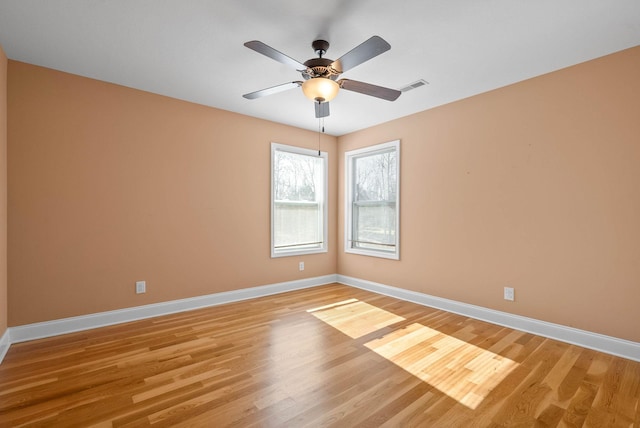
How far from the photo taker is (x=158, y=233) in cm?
354

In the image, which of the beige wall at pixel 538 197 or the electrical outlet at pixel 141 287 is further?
the electrical outlet at pixel 141 287

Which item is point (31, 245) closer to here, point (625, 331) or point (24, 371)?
point (24, 371)

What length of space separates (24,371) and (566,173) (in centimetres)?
479

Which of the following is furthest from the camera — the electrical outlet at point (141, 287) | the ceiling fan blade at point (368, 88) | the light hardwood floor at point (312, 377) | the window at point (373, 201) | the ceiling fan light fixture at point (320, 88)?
the window at point (373, 201)

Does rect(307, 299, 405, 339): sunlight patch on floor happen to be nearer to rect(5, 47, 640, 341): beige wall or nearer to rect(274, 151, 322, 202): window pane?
rect(5, 47, 640, 341): beige wall

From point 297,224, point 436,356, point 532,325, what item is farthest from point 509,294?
point 297,224

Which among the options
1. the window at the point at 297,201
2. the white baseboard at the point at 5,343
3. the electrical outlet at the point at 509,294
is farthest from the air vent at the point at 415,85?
the white baseboard at the point at 5,343

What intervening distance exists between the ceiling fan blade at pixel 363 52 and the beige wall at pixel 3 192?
2.84 metres

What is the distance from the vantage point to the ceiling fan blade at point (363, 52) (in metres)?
1.89

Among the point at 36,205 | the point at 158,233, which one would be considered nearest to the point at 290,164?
the point at 158,233

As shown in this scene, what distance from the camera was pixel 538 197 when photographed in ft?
9.93

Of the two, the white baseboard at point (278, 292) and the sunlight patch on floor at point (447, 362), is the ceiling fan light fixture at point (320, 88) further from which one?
the white baseboard at point (278, 292)

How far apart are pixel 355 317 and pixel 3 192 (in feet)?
11.6

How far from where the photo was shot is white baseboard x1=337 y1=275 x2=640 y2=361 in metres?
2.54
